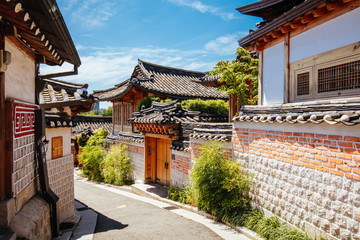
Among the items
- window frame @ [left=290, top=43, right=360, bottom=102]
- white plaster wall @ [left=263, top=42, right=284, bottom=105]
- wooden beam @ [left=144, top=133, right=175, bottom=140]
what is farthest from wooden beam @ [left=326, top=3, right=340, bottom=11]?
wooden beam @ [left=144, top=133, right=175, bottom=140]

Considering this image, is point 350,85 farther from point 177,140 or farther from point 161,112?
point 161,112

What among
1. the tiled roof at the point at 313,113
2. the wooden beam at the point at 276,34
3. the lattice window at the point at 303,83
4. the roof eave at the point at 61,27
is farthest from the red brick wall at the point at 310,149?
the roof eave at the point at 61,27

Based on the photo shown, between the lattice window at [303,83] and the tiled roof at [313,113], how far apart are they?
52.4 inches

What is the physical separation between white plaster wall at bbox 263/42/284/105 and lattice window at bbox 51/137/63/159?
21.9 ft

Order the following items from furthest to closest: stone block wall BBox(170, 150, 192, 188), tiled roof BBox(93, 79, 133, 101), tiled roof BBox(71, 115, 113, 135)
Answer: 1. tiled roof BBox(71, 115, 113, 135)
2. tiled roof BBox(93, 79, 133, 101)
3. stone block wall BBox(170, 150, 192, 188)

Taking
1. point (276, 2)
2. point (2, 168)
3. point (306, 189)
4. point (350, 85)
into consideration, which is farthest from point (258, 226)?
point (276, 2)

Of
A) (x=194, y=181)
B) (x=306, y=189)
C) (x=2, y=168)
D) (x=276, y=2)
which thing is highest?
(x=276, y=2)

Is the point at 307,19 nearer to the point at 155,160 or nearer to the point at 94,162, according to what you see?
the point at 155,160

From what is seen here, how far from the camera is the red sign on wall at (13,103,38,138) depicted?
14.0ft

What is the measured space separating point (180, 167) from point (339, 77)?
22.0 feet

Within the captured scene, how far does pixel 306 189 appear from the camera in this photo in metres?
4.90

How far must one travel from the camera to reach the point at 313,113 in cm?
468

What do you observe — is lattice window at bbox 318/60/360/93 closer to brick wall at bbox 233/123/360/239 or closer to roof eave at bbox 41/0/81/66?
brick wall at bbox 233/123/360/239

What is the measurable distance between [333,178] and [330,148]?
51cm
